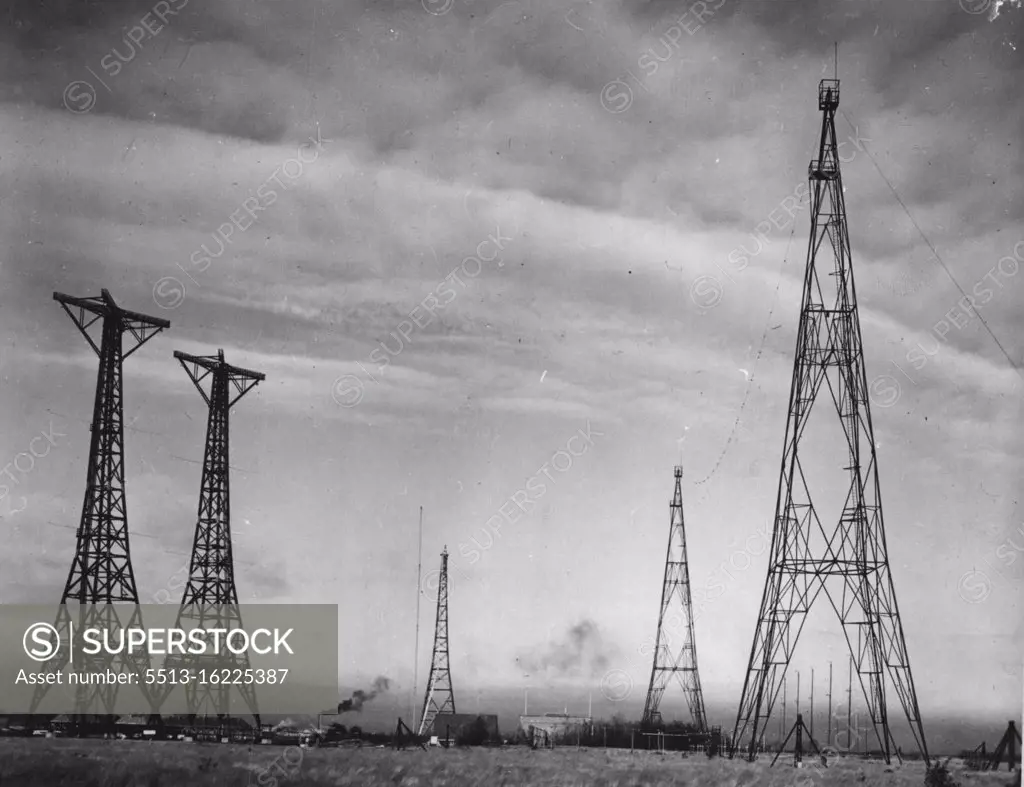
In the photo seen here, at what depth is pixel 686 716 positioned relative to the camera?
4244 centimetres

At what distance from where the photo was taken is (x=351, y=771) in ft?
69.4

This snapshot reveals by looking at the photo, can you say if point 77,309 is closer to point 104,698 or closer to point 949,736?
point 104,698

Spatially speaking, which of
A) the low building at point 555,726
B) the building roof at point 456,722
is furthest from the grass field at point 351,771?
the low building at point 555,726

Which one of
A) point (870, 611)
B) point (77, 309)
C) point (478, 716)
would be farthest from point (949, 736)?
point (77, 309)

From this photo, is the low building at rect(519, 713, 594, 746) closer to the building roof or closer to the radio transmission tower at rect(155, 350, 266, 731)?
the building roof

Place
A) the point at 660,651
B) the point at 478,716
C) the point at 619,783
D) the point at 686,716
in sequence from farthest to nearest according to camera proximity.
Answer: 1. the point at 686,716
2. the point at 478,716
3. the point at 660,651
4. the point at 619,783

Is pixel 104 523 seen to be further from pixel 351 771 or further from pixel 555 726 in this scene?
pixel 555 726

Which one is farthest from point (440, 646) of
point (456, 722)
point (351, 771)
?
point (456, 722)

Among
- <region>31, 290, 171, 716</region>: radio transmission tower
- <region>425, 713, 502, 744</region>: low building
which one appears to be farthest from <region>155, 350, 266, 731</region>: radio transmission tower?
<region>425, 713, 502, 744</region>: low building

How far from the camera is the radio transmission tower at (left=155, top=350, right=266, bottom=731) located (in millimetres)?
23359

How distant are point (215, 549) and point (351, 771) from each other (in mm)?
8566

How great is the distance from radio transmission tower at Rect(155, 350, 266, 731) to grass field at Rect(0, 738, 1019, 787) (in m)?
1.86

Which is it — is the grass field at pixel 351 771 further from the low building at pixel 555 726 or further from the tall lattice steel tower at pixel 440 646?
the low building at pixel 555 726

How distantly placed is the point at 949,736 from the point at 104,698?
17394 mm
